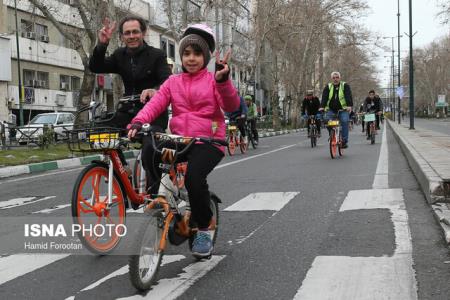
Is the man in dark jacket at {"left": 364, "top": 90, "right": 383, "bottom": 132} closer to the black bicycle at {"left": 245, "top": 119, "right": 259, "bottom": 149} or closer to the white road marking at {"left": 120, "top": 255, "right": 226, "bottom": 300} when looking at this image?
the black bicycle at {"left": 245, "top": 119, "right": 259, "bottom": 149}

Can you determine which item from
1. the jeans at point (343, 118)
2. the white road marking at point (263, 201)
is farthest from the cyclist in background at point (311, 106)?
the white road marking at point (263, 201)

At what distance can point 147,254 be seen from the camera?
3.53 metres

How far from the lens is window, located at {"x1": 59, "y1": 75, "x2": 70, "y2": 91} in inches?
1508

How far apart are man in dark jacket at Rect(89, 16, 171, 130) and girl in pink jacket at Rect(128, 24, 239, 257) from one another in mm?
911

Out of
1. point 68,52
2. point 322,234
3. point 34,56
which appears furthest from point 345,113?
point 68,52

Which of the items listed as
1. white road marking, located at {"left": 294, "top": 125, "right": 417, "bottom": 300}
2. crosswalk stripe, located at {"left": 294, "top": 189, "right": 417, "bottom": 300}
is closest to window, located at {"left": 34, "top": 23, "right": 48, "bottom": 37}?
white road marking, located at {"left": 294, "top": 125, "right": 417, "bottom": 300}

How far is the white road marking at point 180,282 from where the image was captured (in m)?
3.50

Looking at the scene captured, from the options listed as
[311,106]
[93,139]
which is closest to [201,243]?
[93,139]

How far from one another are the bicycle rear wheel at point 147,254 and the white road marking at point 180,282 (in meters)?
0.06

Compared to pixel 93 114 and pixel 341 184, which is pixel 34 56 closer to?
Answer: pixel 341 184

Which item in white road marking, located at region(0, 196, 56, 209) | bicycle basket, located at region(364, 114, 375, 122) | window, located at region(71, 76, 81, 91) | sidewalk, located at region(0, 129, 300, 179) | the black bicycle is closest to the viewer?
white road marking, located at region(0, 196, 56, 209)

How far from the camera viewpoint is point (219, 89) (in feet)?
12.6

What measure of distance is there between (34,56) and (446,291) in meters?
34.7

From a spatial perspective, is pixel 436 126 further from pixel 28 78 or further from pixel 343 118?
pixel 343 118
